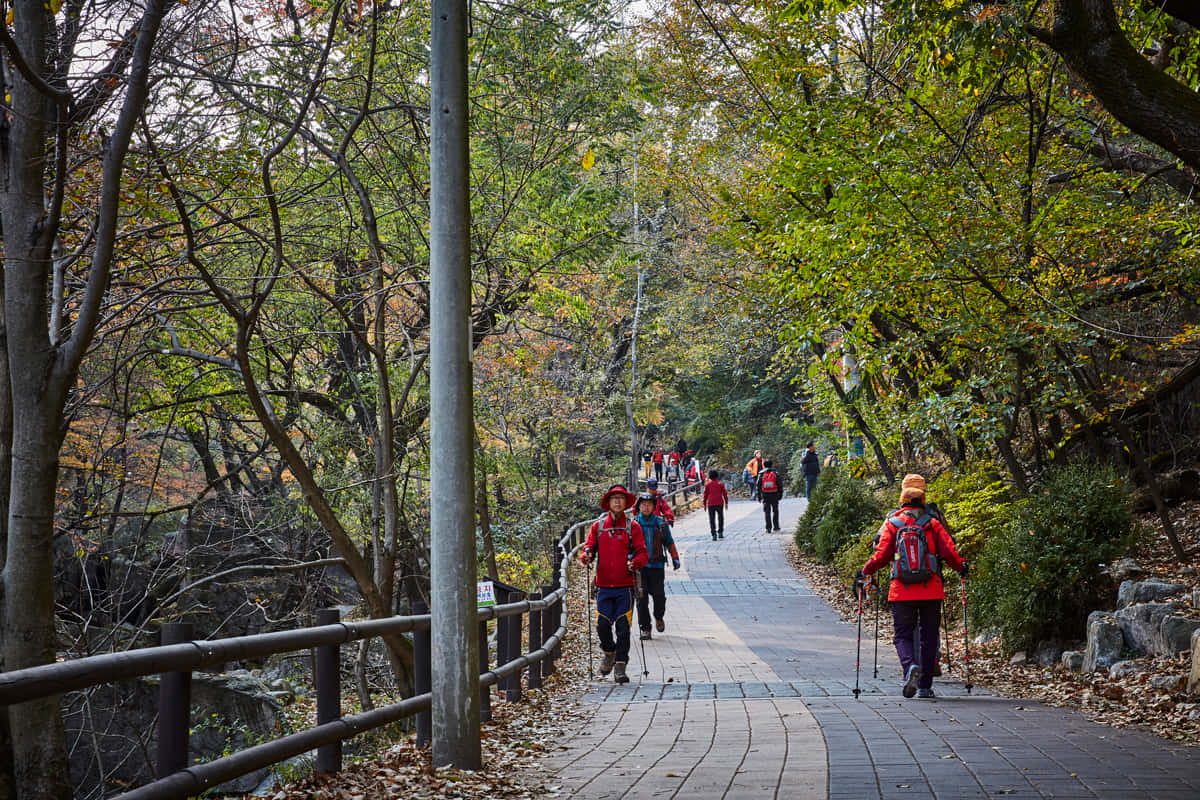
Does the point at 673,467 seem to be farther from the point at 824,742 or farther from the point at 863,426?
the point at 824,742

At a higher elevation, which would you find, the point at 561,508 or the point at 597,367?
the point at 597,367

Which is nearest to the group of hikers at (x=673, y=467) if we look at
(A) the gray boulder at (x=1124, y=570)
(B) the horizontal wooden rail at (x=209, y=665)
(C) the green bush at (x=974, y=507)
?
(C) the green bush at (x=974, y=507)

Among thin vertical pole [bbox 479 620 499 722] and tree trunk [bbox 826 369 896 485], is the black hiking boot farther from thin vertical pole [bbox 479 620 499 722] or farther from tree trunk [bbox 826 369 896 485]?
tree trunk [bbox 826 369 896 485]

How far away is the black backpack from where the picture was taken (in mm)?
9617

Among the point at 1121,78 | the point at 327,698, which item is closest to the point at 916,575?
the point at 1121,78

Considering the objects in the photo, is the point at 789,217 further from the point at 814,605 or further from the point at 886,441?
the point at 814,605

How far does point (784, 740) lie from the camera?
7199mm

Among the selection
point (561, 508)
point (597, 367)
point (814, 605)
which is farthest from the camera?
point (597, 367)

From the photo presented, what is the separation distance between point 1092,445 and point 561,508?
16696 mm

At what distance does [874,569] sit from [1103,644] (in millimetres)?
2408

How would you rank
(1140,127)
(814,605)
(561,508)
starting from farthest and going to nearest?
(561,508), (814,605), (1140,127)

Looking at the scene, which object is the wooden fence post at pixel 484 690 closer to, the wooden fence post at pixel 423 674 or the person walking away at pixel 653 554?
the wooden fence post at pixel 423 674

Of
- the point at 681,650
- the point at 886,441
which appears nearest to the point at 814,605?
the point at 886,441

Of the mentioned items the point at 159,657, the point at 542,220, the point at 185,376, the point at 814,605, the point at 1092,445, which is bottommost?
the point at 814,605
